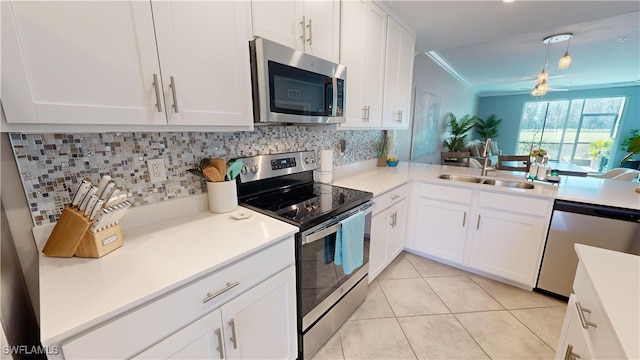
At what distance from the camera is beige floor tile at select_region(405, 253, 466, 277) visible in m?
2.32

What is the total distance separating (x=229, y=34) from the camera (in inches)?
43.5

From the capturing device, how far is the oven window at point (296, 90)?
1.28 m

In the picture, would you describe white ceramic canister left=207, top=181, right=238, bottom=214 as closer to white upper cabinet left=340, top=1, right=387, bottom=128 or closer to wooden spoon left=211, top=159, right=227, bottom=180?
wooden spoon left=211, top=159, right=227, bottom=180

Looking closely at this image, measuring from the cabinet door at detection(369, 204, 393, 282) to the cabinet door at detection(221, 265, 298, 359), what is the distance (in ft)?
2.80

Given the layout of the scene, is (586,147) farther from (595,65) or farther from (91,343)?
(91,343)

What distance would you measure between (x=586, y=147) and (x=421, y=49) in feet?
26.6

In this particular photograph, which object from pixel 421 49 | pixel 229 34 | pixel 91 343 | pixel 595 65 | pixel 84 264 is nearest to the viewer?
pixel 91 343

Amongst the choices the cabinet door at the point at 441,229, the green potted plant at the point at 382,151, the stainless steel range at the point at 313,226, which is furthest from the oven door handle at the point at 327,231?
the green potted plant at the point at 382,151

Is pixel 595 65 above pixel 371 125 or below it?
above

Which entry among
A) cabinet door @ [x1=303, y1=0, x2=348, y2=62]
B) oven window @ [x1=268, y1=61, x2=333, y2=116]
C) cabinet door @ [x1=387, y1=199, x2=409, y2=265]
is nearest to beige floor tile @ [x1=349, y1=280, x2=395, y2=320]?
cabinet door @ [x1=387, y1=199, x2=409, y2=265]

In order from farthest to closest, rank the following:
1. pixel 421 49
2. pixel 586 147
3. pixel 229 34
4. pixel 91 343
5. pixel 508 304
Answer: pixel 586 147 → pixel 421 49 → pixel 508 304 → pixel 229 34 → pixel 91 343

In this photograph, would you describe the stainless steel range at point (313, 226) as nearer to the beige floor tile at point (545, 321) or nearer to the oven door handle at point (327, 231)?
the oven door handle at point (327, 231)

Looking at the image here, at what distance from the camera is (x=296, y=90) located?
1.41 m

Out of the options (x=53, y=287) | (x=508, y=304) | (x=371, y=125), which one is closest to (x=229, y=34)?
(x=53, y=287)
